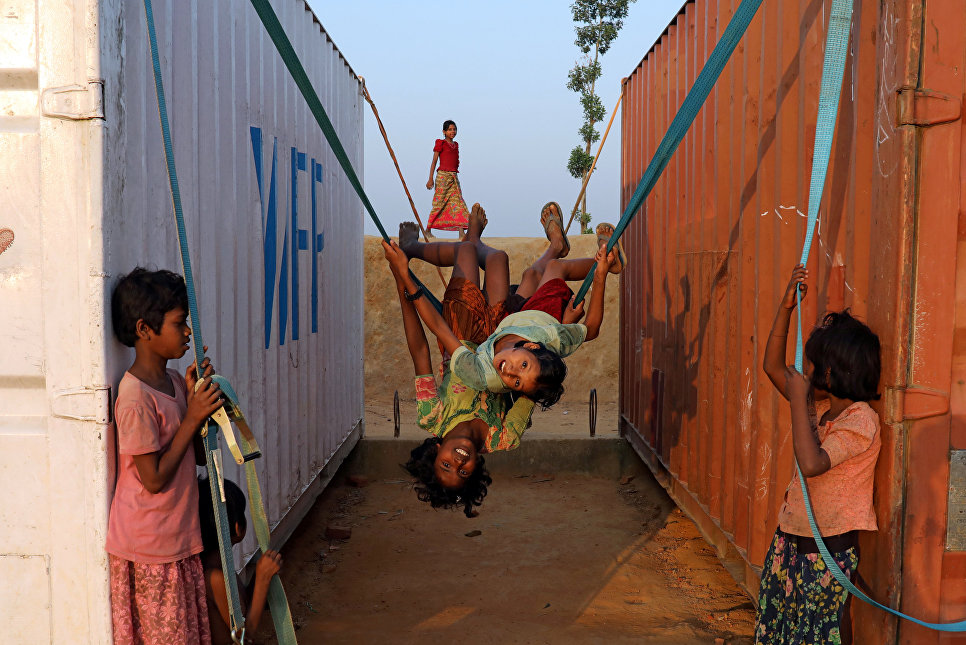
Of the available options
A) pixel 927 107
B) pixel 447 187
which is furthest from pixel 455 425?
pixel 447 187

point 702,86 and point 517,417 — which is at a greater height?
point 702,86

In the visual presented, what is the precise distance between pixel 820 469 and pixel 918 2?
4.15 feet

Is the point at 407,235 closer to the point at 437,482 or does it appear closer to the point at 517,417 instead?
the point at 517,417

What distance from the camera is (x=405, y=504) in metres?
5.77

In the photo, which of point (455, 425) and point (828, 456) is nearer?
point (828, 456)

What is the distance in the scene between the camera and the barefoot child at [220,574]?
2.04 m

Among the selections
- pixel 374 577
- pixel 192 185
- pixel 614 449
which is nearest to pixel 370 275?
pixel 614 449

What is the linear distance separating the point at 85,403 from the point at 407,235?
2.02 m

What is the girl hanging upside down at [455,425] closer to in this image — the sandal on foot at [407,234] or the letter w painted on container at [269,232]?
→ the sandal on foot at [407,234]

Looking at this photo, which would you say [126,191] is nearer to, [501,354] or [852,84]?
[501,354]

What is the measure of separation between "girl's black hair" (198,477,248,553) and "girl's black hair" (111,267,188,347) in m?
0.49

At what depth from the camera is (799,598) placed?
2.25 m

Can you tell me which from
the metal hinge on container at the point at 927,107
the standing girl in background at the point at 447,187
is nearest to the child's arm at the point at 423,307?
the metal hinge on container at the point at 927,107

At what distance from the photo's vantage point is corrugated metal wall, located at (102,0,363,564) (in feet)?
7.02
